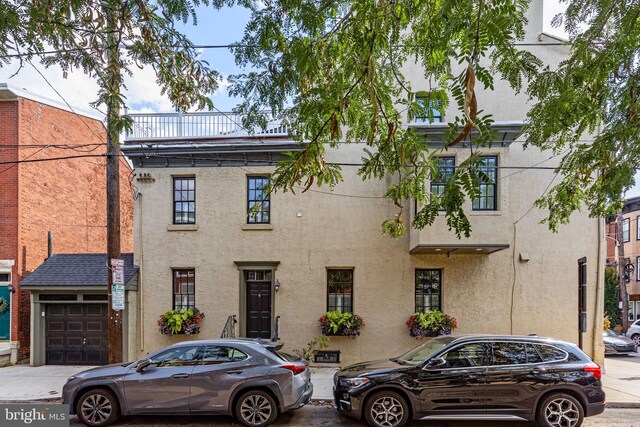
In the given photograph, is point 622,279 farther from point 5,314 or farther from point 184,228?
point 5,314

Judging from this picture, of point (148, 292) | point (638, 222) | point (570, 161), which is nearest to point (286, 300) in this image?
point (148, 292)

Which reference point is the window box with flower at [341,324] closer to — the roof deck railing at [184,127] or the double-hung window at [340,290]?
the double-hung window at [340,290]

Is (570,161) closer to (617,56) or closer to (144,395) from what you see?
(617,56)

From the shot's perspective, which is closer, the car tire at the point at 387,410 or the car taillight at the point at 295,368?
the car tire at the point at 387,410

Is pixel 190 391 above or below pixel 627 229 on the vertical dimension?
below

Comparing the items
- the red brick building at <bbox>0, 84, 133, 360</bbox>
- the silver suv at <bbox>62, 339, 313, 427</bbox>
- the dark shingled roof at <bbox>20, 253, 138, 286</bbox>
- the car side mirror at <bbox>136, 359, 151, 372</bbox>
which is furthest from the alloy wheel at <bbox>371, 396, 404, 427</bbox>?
the red brick building at <bbox>0, 84, 133, 360</bbox>

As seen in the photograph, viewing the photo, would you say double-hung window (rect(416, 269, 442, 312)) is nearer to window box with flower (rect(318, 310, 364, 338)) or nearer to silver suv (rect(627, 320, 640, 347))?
window box with flower (rect(318, 310, 364, 338))

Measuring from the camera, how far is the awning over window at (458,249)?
1058 centimetres

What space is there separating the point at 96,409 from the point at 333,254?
22.8 ft

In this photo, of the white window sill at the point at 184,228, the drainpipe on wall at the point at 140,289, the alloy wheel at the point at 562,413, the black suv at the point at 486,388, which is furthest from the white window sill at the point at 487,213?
the drainpipe on wall at the point at 140,289

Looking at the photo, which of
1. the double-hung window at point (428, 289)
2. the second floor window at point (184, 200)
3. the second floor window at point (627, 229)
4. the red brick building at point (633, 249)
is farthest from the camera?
the second floor window at point (627, 229)

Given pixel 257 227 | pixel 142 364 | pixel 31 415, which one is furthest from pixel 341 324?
pixel 31 415

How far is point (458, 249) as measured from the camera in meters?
11.1

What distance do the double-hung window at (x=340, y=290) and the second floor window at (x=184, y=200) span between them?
15.1 ft
